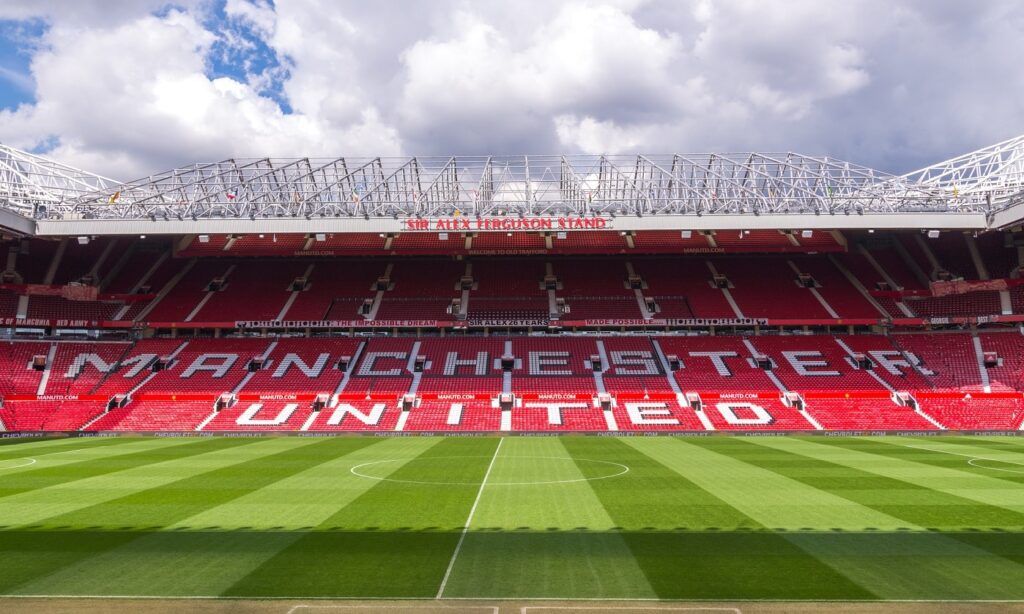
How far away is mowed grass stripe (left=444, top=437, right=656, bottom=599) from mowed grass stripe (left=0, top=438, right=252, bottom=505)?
1238 cm

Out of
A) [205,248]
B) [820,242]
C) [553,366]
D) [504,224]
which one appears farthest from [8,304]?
[820,242]

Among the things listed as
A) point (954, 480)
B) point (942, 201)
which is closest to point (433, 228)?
point (954, 480)

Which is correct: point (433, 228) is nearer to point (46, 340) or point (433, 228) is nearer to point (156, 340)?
point (156, 340)

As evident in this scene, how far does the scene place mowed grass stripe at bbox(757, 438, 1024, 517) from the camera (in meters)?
15.6

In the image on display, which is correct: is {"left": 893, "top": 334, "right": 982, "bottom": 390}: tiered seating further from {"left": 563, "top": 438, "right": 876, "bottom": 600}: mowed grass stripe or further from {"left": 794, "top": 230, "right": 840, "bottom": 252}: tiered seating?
{"left": 563, "top": 438, "right": 876, "bottom": 600}: mowed grass stripe

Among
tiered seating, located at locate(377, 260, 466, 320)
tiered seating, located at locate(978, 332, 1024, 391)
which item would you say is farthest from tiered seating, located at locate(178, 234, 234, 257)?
tiered seating, located at locate(978, 332, 1024, 391)

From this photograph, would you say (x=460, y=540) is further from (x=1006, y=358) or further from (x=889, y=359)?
(x=1006, y=358)

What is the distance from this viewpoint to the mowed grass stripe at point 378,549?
10844 millimetres

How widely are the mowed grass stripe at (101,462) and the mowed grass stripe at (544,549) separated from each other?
1238cm

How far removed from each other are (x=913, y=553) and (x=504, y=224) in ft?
108

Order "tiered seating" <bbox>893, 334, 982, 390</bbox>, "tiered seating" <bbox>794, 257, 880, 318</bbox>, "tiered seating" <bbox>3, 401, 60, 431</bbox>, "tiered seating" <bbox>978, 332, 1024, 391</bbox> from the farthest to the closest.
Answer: "tiered seating" <bbox>794, 257, 880, 318</bbox> < "tiered seating" <bbox>893, 334, 982, 390</bbox> < "tiered seating" <bbox>978, 332, 1024, 391</bbox> < "tiered seating" <bbox>3, 401, 60, 431</bbox>

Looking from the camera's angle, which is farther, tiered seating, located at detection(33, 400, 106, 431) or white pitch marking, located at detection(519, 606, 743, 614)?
tiered seating, located at detection(33, 400, 106, 431)

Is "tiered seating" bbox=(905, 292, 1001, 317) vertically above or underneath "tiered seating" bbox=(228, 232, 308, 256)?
underneath

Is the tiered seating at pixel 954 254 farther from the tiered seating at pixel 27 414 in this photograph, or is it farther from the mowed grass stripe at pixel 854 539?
the tiered seating at pixel 27 414
